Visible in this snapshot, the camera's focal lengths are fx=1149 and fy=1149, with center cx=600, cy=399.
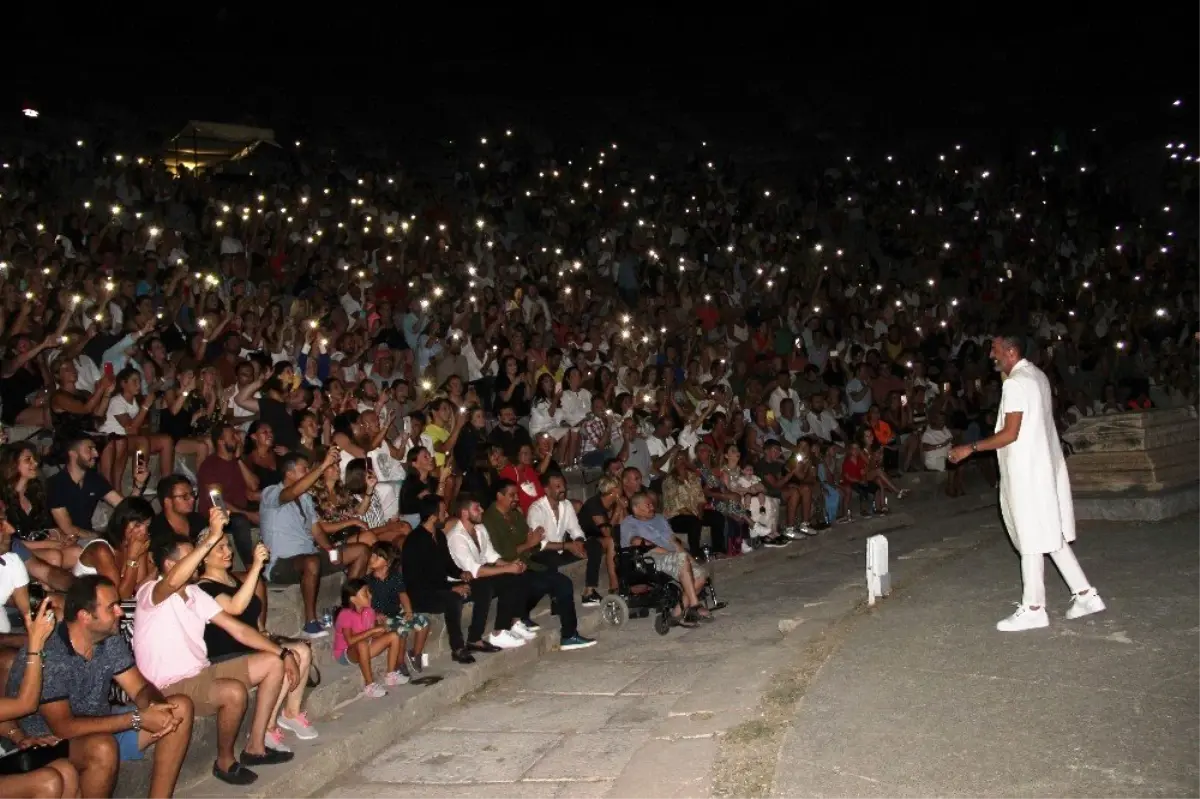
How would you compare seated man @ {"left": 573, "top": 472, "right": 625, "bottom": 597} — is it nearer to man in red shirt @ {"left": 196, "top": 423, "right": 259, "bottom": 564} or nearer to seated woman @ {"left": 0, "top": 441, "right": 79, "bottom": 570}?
man in red shirt @ {"left": 196, "top": 423, "right": 259, "bottom": 564}

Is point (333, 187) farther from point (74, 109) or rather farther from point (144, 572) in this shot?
point (144, 572)

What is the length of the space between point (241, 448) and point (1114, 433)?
342 inches

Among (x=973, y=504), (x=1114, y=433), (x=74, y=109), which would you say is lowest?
(x=973, y=504)

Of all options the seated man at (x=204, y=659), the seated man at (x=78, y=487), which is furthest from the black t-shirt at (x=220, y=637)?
the seated man at (x=78, y=487)

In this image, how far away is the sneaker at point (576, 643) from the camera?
389 inches

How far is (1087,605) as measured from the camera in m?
7.19

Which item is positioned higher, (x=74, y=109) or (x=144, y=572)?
(x=74, y=109)

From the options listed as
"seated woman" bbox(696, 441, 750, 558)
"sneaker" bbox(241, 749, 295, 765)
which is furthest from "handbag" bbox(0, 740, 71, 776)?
"seated woman" bbox(696, 441, 750, 558)

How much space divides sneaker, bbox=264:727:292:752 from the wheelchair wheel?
13.9 ft

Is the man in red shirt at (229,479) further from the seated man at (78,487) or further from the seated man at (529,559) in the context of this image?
the seated man at (529,559)

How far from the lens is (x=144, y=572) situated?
735 cm

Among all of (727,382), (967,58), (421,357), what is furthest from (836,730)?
(967,58)

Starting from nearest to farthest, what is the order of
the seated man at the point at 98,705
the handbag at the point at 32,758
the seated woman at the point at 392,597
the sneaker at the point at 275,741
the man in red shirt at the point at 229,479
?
the handbag at the point at 32,758 < the seated man at the point at 98,705 < the sneaker at the point at 275,741 < the seated woman at the point at 392,597 < the man in red shirt at the point at 229,479

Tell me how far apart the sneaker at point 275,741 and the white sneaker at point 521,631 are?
284cm
